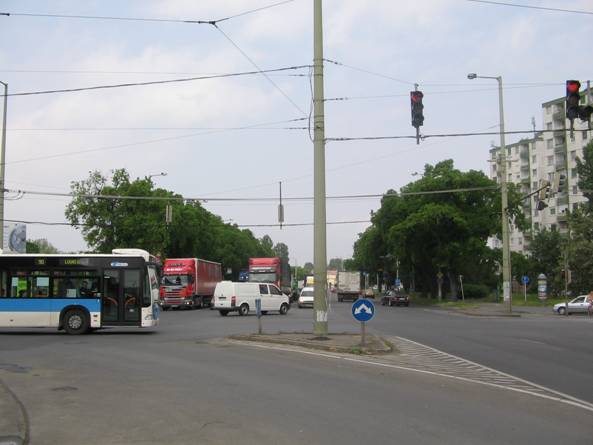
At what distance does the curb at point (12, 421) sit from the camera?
23.9ft

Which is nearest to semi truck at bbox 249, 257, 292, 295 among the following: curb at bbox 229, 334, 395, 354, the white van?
the white van

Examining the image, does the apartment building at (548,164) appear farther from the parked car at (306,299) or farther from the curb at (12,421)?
the curb at (12,421)

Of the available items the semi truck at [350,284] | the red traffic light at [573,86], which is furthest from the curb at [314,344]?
the semi truck at [350,284]

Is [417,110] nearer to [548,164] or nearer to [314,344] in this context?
[314,344]

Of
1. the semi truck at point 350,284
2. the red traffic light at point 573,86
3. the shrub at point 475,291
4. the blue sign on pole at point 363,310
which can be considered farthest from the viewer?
the shrub at point 475,291

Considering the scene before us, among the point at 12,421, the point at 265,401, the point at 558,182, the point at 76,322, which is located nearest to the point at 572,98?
the point at 265,401

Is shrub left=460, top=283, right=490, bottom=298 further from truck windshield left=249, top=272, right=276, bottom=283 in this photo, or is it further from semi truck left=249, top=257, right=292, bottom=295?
truck windshield left=249, top=272, right=276, bottom=283

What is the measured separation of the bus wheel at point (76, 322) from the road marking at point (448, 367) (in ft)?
21.9

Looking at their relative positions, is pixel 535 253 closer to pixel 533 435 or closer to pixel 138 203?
pixel 138 203

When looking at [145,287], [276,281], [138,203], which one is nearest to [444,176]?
[276,281]

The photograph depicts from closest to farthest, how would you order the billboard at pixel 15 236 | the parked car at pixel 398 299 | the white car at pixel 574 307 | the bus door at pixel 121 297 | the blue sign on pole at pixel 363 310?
the blue sign on pole at pixel 363 310 < the bus door at pixel 121 297 < the white car at pixel 574 307 < the billboard at pixel 15 236 < the parked car at pixel 398 299

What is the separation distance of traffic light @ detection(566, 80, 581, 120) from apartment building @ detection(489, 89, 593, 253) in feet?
261

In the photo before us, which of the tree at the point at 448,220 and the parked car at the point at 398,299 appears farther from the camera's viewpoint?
the parked car at the point at 398,299

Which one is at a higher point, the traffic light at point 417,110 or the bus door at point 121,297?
the traffic light at point 417,110
